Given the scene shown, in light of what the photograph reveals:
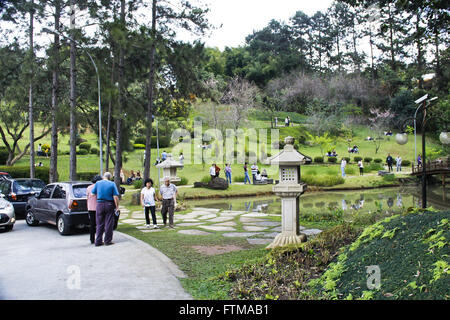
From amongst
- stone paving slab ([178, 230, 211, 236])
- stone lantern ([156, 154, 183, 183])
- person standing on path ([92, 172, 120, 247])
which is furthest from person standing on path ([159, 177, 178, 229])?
stone lantern ([156, 154, 183, 183])

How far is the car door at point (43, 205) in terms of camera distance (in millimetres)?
11984

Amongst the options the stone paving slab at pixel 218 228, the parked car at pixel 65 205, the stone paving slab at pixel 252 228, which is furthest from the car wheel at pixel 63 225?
the stone paving slab at pixel 252 228

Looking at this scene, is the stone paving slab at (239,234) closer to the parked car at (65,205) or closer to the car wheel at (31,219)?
the parked car at (65,205)

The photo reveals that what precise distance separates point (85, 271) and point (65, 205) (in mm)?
4862

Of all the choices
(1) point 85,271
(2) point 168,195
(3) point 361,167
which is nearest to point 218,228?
(2) point 168,195

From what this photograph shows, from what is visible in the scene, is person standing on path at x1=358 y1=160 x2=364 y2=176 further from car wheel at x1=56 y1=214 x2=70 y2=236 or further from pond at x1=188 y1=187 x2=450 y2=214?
car wheel at x1=56 y1=214 x2=70 y2=236

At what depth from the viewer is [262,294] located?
5332mm

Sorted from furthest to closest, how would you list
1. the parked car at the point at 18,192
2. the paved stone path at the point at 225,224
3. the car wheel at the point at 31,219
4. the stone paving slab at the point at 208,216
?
the parked car at the point at 18,192, the stone paving slab at the point at 208,216, the car wheel at the point at 31,219, the paved stone path at the point at 225,224

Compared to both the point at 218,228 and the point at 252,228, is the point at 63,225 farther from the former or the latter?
the point at 252,228

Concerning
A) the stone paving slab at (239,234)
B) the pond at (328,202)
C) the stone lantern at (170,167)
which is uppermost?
the stone lantern at (170,167)

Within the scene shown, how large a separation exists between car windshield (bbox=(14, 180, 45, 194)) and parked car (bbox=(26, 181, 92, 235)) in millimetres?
2740

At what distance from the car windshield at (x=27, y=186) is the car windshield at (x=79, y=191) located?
4.69 metres
